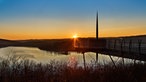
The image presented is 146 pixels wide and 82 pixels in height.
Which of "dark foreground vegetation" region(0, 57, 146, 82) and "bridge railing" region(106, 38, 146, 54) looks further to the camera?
"bridge railing" region(106, 38, 146, 54)

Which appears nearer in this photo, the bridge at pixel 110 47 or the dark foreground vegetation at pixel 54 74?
the dark foreground vegetation at pixel 54 74

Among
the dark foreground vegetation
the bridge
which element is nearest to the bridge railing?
the bridge

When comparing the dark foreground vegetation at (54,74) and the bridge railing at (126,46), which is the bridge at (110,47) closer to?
the bridge railing at (126,46)

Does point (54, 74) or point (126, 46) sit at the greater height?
point (126, 46)

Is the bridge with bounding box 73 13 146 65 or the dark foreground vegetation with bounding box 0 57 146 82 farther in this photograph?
the bridge with bounding box 73 13 146 65

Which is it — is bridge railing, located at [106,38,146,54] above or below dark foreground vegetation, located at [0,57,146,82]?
above

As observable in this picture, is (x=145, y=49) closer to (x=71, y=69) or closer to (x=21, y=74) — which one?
(x=71, y=69)

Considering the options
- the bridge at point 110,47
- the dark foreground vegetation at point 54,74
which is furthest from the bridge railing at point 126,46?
the dark foreground vegetation at point 54,74

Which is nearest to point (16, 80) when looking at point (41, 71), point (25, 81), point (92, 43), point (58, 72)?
point (25, 81)

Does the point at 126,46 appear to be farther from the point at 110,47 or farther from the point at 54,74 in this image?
the point at 54,74

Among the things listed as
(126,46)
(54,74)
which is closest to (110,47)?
(126,46)

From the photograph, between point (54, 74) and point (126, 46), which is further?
point (126, 46)

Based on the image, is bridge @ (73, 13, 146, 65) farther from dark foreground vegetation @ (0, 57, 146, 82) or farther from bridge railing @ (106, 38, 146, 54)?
dark foreground vegetation @ (0, 57, 146, 82)

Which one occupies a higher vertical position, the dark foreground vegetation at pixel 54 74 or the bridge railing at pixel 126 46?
the bridge railing at pixel 126 46
